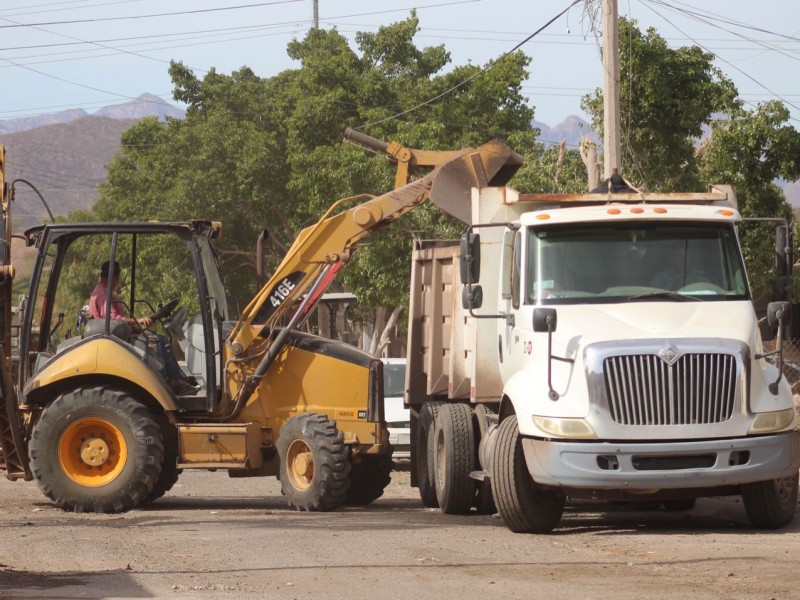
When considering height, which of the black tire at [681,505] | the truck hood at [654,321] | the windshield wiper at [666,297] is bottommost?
the black tire at [681,505]

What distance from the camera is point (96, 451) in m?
14.5

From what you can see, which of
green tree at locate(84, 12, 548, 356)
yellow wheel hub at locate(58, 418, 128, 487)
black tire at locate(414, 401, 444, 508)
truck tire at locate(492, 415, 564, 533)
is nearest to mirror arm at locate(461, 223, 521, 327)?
truck tire at locate(492, 415, 564, 533)

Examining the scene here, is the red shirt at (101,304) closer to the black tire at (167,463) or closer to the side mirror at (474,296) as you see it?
the black tire at (167,463)

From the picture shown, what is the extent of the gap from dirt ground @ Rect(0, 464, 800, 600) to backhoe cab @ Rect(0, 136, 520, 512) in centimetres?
50

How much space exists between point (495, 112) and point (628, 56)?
53.5 feet

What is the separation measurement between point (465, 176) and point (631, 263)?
327 cm

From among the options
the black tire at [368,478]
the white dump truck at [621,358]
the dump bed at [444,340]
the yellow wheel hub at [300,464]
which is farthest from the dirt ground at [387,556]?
the dump bed at [444,340]

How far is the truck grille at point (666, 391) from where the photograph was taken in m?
11.3

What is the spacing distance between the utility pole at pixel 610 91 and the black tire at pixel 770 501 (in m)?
8.17

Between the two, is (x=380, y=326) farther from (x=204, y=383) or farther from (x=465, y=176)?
(x=204, y=383)

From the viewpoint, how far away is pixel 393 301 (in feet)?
119

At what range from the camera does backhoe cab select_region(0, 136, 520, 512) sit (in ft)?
47.2

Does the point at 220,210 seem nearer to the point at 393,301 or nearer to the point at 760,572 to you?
the point at 393,301

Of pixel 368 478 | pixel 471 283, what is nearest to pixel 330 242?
pixel 368 478
